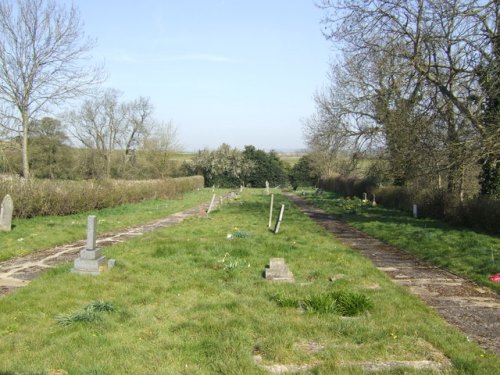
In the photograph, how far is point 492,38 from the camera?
1409 cm

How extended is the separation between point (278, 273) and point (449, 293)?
9.64 feet

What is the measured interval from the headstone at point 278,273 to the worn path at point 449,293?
7.18 ft

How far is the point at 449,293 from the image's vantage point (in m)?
7.54

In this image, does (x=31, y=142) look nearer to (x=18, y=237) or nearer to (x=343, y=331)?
(x=18, y=237)

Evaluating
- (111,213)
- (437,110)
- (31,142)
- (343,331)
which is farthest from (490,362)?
(31,142)

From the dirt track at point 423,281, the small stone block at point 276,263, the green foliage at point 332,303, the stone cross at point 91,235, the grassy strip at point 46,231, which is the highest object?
the stone cross at point 91,235

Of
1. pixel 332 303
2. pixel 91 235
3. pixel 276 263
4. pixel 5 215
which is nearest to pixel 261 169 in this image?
pixel 5 215

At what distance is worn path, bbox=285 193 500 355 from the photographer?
→ 5.73 metres

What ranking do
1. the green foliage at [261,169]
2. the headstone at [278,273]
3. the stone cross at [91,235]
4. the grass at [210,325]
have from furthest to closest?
the green foliage at [261,169], the stone cross at [91,235], the headstone at [278,273], the grass at [210,325]

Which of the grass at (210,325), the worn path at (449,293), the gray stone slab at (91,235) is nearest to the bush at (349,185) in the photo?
the worn path at (449,293)

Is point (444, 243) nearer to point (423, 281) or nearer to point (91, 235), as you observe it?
point (423, 281)

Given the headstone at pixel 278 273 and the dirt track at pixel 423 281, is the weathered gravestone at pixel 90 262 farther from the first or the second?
the headstone at pixel 278 273

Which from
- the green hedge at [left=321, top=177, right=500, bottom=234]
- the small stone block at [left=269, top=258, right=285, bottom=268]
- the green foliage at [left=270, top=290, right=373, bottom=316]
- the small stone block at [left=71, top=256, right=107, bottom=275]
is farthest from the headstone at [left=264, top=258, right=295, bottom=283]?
the green hedge at [left=321, top=177, right=500, bottom=234]

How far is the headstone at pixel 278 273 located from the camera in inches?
304
